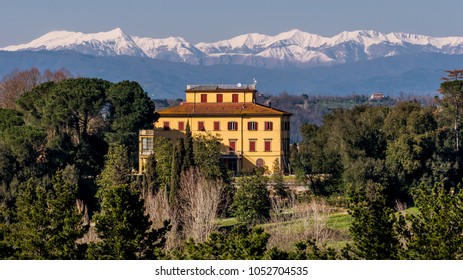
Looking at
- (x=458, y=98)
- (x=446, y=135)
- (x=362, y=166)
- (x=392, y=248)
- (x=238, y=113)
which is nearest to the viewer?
(x=392, y=248)

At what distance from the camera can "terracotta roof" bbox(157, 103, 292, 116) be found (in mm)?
70875

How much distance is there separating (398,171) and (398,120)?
366cm

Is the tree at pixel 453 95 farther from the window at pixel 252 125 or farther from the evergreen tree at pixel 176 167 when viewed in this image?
the evergreen tree at pixel 176 167

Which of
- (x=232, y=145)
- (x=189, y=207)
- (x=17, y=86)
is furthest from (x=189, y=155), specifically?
(x=17, y=86)

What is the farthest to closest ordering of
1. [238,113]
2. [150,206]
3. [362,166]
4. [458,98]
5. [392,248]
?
[238,113]
[458,98]
[362,166]
[150,206]
[392,248]

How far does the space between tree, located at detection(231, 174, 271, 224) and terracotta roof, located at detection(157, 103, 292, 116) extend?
17.8 meters

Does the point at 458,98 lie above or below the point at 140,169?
above

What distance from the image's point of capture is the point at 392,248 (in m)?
30.4

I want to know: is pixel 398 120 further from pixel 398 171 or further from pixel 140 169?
pixel 140 169

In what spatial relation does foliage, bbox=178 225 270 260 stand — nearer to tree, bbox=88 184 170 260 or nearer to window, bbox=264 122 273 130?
tree, bbox=88 184 170 260

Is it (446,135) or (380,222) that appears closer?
(380,222)

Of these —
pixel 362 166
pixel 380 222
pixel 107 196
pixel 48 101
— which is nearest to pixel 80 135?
pixel 48 101

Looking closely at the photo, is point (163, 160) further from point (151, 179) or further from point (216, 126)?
point (216, 126)

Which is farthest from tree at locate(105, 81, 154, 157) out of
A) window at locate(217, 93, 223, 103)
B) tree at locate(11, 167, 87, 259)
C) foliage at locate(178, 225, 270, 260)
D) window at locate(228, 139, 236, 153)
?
foliage at locate(178, 225, 270, 260)
